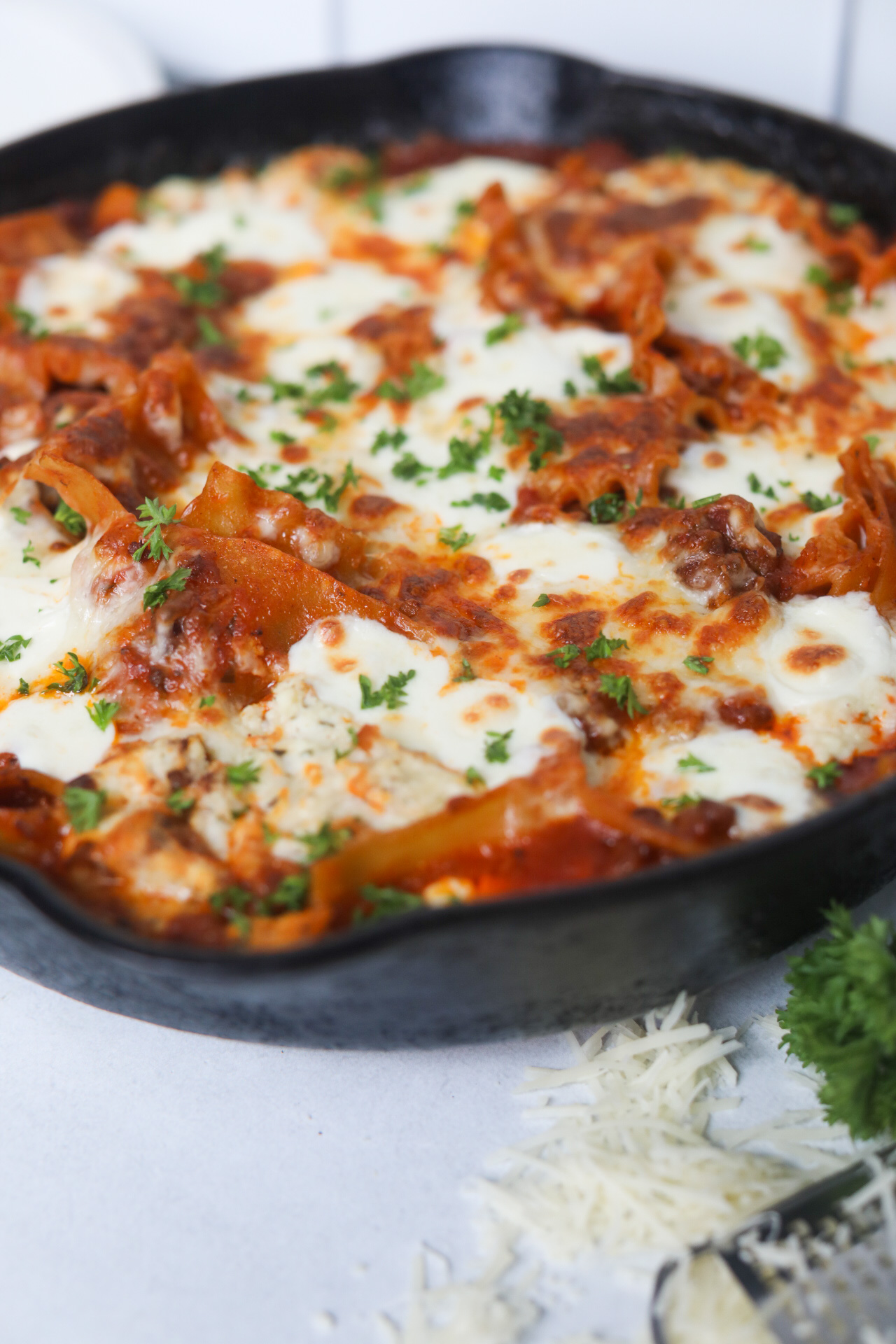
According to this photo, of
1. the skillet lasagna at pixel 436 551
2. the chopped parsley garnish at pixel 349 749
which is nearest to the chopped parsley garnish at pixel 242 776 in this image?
the skillet lasagna at pixel 436 551

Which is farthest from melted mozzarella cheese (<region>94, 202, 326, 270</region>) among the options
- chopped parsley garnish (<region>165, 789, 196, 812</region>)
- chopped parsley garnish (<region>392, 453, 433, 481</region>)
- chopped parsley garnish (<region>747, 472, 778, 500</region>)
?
chopped parsley garnish (<region>165, 789, 196, 812</region>)

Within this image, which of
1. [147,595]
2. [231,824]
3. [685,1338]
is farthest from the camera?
[147,595]

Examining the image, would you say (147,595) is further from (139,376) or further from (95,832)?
(139,376)

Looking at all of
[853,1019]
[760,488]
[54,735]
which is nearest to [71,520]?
[54,735]

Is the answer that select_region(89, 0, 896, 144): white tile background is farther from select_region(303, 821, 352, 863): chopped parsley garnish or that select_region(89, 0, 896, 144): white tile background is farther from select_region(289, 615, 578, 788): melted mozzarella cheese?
select_region(303, 821, 352, 863): chopped parsley garnish

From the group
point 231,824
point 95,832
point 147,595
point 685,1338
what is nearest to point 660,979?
point 685,1338
